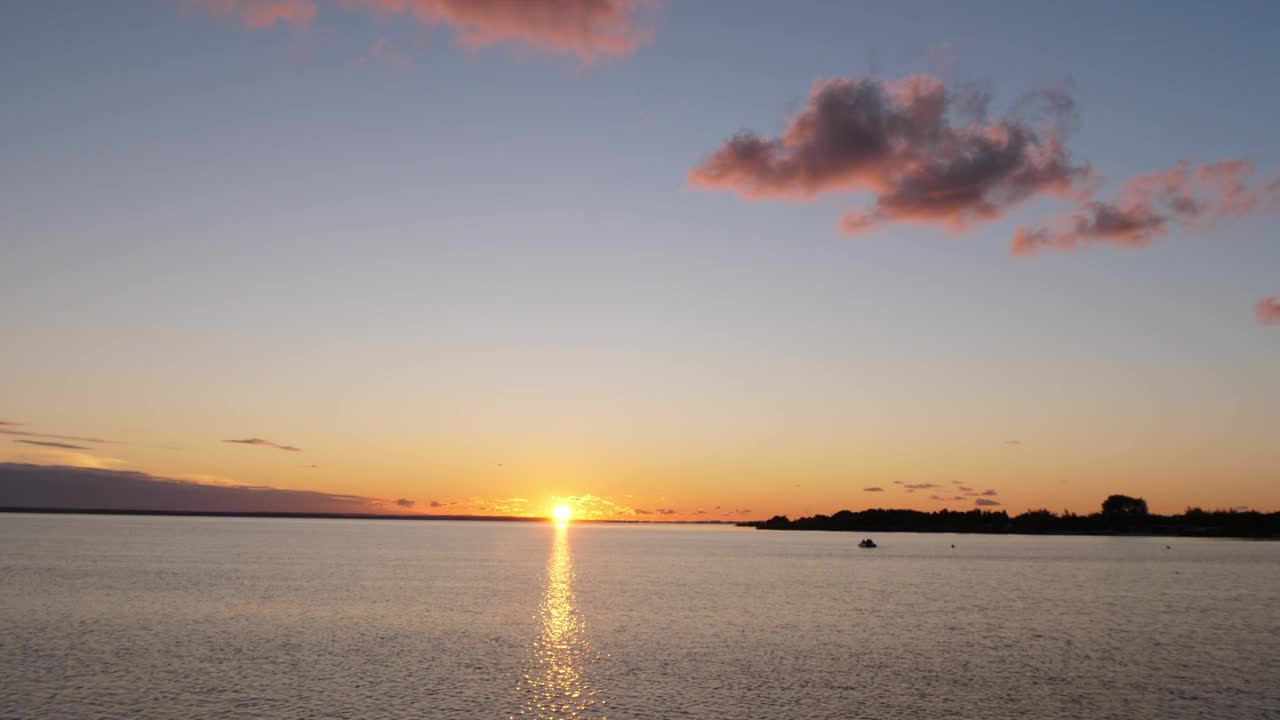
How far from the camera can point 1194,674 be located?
53000 millimetres

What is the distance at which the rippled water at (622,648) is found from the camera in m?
44.2

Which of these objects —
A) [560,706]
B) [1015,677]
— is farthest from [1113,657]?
[560,706]

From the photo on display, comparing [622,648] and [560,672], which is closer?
[560,672]

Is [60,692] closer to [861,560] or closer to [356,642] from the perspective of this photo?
[356,642]

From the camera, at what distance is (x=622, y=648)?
6156cm

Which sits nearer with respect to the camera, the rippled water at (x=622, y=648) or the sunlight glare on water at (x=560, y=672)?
the sunlight glare on water at (x=560, y=672)

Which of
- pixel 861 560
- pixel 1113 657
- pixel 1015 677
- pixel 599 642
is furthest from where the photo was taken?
pixel 861 560

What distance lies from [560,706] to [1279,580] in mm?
131776

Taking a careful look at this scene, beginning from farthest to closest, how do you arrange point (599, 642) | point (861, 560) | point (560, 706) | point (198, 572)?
point (861, 560) < point (198, 572) < point (599, 642) < point (560, 706)

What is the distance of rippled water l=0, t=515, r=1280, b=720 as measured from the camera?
44156 mm

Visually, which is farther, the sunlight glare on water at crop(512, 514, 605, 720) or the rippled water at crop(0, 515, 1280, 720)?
the rippled water at crop(0, 515, 1280, 720)

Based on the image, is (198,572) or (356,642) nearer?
(356,642)

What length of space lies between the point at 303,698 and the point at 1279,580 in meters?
140

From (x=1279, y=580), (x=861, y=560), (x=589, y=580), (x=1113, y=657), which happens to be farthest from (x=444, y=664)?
(x=861, y=560)
